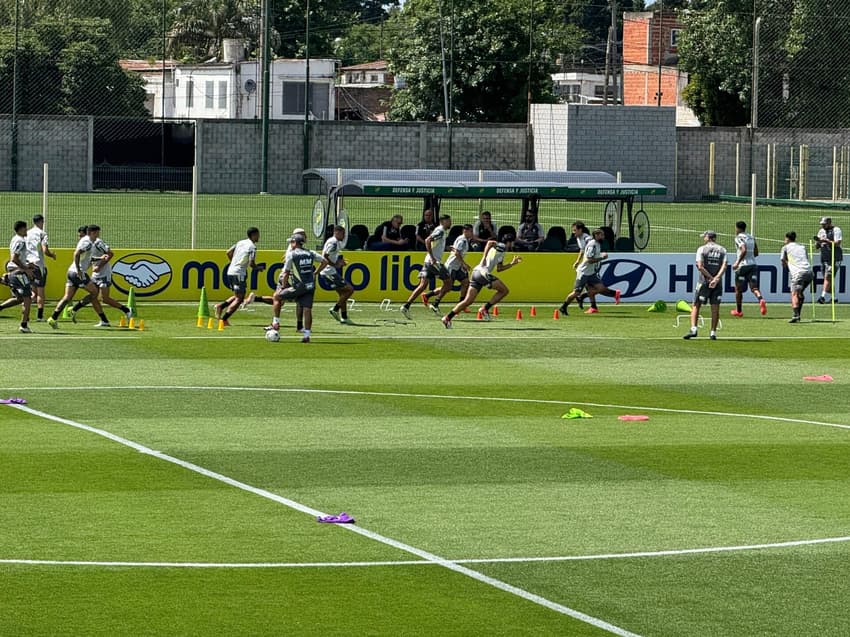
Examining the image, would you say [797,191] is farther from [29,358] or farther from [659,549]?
[659,549]

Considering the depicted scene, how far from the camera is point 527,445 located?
1695 centimetres

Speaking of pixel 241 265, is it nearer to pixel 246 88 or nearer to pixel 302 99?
pixel 302 99

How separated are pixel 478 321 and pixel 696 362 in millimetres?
6667

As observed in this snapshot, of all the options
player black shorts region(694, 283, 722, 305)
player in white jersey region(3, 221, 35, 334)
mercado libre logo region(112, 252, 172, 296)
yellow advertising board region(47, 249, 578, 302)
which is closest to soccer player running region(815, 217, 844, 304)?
yellow advertising board region(47, 249, 578, 302)

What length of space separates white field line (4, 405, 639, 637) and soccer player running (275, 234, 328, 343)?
8.63 metres

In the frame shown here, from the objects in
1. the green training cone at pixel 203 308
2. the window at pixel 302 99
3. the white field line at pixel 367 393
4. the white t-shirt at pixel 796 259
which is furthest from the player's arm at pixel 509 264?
the window at pixel 302 99

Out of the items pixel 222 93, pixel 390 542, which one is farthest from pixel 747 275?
pixel 222 93

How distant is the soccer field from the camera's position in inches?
417

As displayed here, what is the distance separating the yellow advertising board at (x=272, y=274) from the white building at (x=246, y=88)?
57594mm

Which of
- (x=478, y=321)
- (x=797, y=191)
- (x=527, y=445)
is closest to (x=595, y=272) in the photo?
(x=478, y=321)

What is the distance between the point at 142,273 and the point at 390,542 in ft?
71.4

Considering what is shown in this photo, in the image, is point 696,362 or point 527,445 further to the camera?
point 696,362

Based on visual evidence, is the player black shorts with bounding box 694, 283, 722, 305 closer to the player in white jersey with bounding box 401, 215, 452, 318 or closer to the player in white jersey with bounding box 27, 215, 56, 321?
the player in white jersey with bounding box 401, 215, 452, 318

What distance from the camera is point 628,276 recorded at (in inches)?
1375
